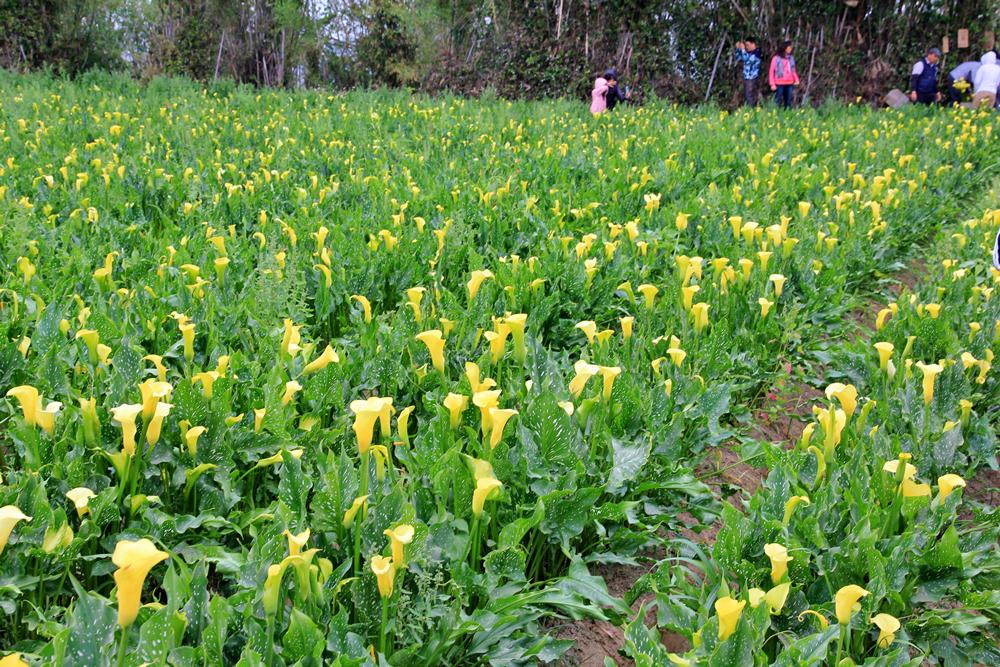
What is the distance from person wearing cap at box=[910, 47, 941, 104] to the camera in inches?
Result: 592

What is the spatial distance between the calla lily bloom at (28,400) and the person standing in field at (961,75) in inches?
686

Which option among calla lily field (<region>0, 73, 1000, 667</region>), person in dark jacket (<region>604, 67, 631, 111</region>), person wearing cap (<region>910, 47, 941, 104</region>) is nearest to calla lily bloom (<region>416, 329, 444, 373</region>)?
calla lily field (<region>0, 73, 1000, 667</region>)

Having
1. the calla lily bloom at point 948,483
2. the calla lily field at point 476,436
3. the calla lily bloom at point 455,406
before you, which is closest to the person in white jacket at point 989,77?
the calla lily field at point 476,436

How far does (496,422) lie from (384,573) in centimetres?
61

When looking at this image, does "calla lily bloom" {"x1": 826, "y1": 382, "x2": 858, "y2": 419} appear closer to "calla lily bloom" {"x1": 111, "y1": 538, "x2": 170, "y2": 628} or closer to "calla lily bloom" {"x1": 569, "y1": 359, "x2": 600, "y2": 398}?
"calla lily bloom" {"x1": 569, "y1": 359, "x2": 600, "y2": 398}

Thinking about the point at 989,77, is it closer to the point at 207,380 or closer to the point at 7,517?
the point at 207,380

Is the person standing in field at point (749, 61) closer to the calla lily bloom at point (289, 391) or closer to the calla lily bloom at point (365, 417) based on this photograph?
the calla lily bloom at point (289, 391)

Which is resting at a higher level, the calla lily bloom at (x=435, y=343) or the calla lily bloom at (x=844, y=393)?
the calla lily bloom at (x=435, y=343)

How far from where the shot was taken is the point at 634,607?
7.97 ft

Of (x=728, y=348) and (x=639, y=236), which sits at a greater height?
(x=639, y=236)

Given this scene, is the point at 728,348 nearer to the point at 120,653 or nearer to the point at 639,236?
the point at 639,236

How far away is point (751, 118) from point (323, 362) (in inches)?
422

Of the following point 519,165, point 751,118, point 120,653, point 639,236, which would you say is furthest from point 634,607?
point 751,118

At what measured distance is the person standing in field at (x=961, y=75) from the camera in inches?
615
